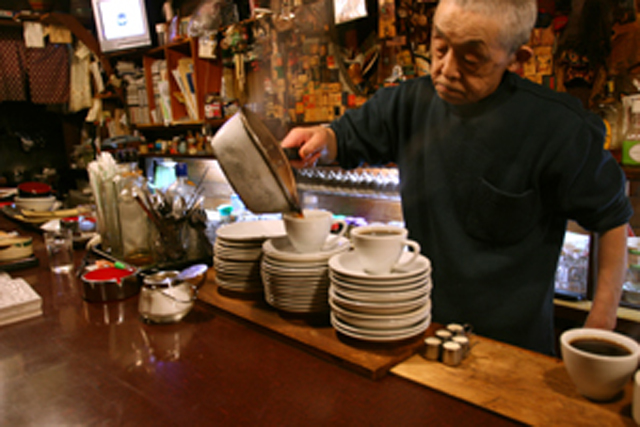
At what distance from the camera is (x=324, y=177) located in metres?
3.36

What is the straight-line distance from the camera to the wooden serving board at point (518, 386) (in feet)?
2.74

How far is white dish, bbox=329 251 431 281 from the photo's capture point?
1033mm

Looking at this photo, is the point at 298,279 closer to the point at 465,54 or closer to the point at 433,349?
the point at 433,349

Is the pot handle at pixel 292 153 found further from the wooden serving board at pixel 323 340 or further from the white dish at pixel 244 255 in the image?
the wooden serving board at pixel 323 340

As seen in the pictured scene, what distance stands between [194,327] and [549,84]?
2.10m

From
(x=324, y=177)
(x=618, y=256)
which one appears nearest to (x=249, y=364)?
(x=618, y=256)

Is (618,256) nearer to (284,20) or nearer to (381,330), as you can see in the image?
(381,330)

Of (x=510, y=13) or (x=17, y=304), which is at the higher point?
(x=510, y=13)

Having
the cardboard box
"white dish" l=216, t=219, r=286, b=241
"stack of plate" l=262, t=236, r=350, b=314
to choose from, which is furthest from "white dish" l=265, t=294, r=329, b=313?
the cardboard box

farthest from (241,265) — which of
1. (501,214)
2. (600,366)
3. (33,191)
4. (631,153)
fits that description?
(33,191)

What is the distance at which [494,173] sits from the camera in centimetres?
141

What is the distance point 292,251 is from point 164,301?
388mm

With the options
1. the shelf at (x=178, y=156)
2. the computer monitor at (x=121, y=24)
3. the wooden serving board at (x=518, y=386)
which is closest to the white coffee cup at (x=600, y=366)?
the wooden serving board at (x=518, y=386)

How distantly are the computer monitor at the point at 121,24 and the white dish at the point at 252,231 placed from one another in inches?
148
